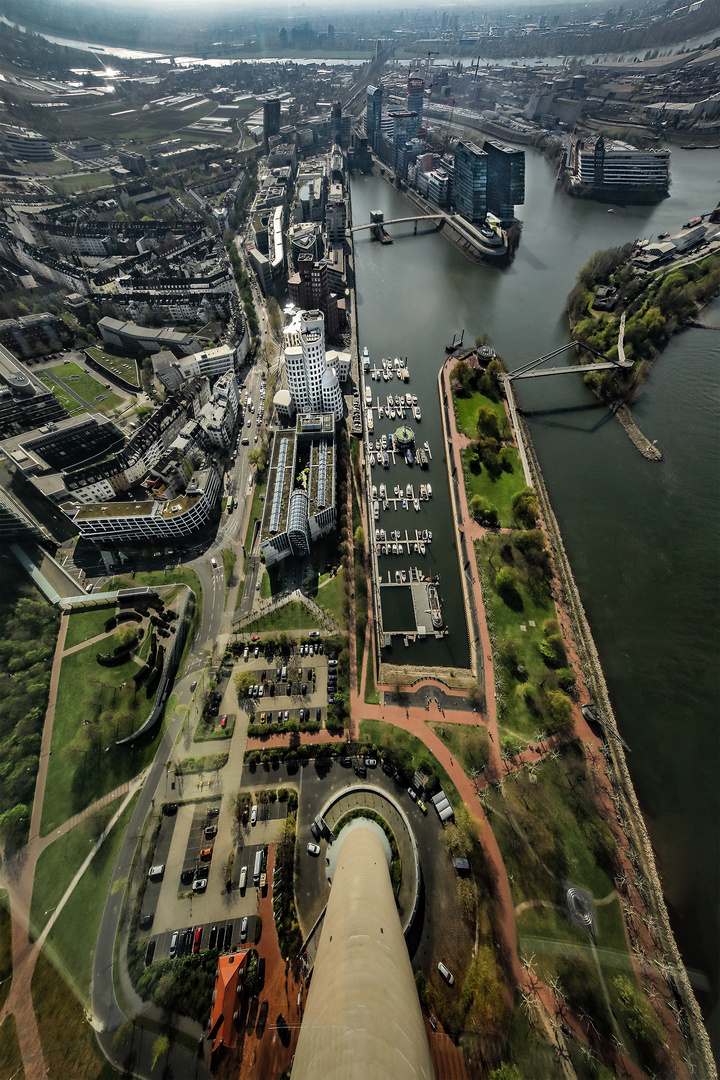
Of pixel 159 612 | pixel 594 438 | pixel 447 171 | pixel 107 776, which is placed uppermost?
pixel 447 171

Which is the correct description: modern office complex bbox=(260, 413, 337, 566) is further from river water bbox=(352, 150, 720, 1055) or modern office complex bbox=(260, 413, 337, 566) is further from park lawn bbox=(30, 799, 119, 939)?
park lawn bbox=(30, 799, 119, 939)

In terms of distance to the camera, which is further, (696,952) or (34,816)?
(34,816)

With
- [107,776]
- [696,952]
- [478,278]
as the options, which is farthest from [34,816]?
[478,278]

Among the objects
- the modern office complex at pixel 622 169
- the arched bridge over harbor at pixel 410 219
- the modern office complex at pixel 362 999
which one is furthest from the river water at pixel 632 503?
the modern office complex at pixel 362 999

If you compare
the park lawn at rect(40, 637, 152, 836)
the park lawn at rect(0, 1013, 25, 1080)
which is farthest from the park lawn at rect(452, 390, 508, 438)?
the park lawn at rect(0, 1013, 25, 1080)

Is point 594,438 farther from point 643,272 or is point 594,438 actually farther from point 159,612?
point 159,612

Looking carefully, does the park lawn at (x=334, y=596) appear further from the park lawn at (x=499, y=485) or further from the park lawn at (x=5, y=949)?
the park lawn at (x=5, y=949)

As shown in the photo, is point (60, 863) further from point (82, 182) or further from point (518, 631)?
point (82, 182)

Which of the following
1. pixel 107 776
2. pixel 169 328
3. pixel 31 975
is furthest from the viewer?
pixel 169 328
